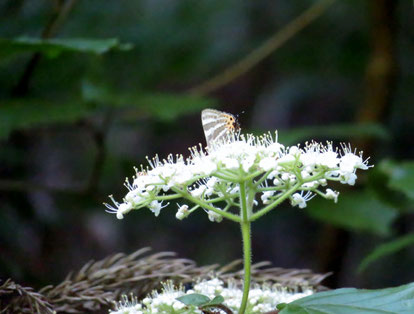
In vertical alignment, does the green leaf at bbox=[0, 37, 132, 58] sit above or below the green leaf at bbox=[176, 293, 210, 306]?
above

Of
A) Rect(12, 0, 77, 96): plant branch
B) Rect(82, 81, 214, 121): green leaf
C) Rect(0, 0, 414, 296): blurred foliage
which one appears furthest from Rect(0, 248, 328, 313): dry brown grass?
Rect(12, 0, 77, 96): plant branch

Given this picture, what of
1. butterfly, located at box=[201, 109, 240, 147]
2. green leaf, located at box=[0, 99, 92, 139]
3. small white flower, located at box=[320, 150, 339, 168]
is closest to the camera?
small white flower, located at box=[320, 150, 339, 168]

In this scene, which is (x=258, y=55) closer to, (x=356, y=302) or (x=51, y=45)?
(x=51, y=45)

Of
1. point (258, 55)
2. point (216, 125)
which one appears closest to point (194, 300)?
point (216, 125)

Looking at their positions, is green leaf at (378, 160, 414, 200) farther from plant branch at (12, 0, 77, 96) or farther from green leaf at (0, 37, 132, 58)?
plant branch at (12, 0, 77, 96)

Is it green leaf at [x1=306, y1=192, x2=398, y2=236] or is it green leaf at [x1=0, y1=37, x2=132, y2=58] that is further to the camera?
green leaf at [x1=306, y1=192, x2=398, y2=236]

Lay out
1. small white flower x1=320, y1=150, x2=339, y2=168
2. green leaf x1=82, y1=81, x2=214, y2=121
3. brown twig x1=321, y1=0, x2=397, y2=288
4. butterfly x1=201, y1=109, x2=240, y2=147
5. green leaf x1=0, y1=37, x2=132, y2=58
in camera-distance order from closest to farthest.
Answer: small white flower x1=320, y1=150, x2=339, y2=168, butterfly x1=201, y1=109, x2=240, y2=147, green leaf x1=0, y1=37, x2=132, y2=58, green leaf x1=82, y1=81, x2=214, y2=121, brown twig x1=321, y1=0, x2=397, y2=288

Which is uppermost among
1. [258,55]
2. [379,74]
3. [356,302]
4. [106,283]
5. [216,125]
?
[258,55]
